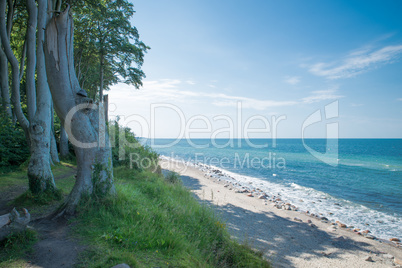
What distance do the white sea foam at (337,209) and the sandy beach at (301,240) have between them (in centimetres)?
121

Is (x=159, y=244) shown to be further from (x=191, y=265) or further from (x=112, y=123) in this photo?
(x=112, y=123)

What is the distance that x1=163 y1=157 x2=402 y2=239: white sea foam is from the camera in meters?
10.8

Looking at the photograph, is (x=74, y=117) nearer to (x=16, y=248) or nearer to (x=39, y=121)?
(x=39, y=121)

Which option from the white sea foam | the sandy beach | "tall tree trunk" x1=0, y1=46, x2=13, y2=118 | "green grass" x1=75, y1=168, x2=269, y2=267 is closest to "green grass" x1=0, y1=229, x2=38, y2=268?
"green grass" x1=75, y1=168, x2=269, y2=267

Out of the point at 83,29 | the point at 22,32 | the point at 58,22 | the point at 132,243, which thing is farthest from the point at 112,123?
the point at 132,243

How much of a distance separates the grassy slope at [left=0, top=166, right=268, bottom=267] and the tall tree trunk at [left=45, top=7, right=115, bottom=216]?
0.39 m

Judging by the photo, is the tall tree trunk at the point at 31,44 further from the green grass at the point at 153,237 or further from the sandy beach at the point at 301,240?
the sandy beach at the point at 301,240

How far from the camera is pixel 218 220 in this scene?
6.39 meters

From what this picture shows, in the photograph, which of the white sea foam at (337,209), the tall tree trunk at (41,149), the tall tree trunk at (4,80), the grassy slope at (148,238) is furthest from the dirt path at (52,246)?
the white sea foam at (337,209)

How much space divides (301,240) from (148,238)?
7.16 meters

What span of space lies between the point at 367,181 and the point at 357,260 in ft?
59.8

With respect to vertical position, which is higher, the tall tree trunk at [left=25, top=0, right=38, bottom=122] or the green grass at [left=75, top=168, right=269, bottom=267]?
the tall tree trunk at [left=25, top=0, right=38, bottom=122]

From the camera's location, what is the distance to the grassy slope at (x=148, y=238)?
3506 millimetres

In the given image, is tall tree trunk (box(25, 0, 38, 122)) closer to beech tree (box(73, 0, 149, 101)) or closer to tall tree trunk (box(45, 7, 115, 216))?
tall tree trunk (box(45, 7, 115, 216))
